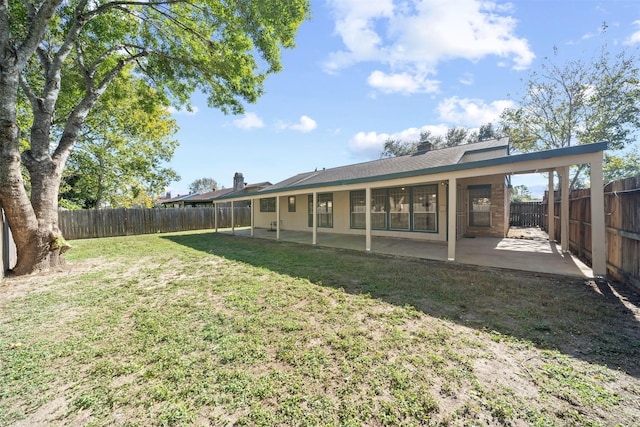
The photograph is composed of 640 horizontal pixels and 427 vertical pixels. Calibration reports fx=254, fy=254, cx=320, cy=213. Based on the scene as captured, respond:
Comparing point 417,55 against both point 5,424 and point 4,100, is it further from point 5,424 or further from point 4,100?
point 5,424

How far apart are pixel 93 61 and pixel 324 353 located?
36.1 ft

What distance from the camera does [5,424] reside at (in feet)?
5.74

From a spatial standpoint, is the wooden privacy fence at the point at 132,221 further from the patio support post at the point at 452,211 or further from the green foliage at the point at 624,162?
the green foliage at the point at 624,162

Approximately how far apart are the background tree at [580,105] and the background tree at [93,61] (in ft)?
66.4

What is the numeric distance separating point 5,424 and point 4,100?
6.37 metres

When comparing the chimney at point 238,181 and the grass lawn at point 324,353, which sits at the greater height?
the chimney at point 238,181

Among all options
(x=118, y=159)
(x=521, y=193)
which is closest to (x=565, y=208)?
(x=118, y=159)

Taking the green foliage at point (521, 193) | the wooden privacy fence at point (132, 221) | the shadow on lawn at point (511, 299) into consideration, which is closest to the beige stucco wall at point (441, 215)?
the shadow on lawn at point (511, 299)

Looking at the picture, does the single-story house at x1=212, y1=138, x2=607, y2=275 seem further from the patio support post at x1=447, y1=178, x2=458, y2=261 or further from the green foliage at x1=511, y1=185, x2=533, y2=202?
the green foliage at x1=511, y1=185, x2=533, y2=202

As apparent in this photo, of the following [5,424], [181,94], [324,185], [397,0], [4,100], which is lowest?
[5,424]

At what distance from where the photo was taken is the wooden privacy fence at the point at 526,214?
47.4 feet

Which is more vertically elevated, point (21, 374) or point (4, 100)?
point (4, 100)

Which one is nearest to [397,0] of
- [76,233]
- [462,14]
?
[462,14]

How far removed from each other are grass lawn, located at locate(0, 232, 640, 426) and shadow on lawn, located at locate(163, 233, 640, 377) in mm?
28
